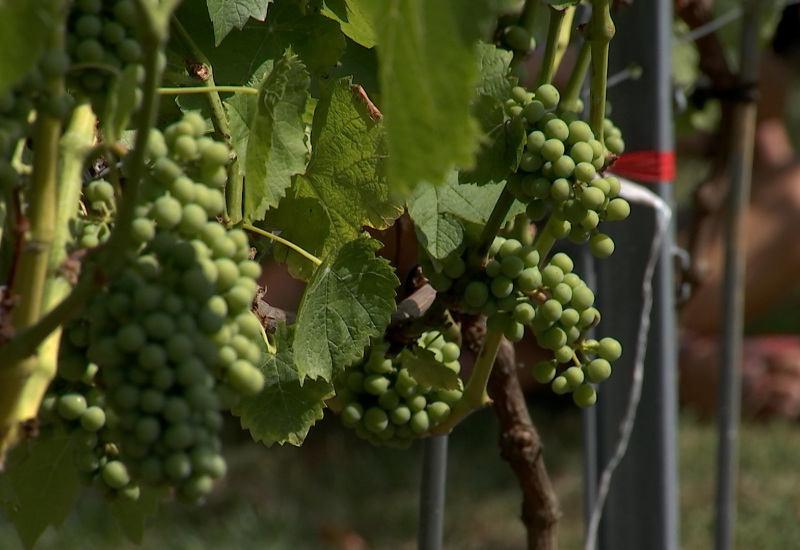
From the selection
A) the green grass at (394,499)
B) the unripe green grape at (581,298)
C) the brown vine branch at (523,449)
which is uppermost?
the unripe green grape at (581,298)

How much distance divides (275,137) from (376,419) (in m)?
0.20

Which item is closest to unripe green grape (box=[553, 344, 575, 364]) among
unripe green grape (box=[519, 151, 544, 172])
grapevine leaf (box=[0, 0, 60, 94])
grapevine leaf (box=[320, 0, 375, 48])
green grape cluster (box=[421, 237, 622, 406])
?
green grape cluster (box=[421, 237, 622, 406])

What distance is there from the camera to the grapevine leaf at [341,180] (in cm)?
53

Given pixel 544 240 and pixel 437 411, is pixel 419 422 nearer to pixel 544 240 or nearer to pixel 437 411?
pixel 437 411

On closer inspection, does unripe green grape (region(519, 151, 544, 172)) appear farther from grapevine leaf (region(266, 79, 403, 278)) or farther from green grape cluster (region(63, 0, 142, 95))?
green grape cluster (region(63, 0, 142, 95))

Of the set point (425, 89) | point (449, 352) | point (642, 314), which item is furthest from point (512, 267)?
point (642, 314)

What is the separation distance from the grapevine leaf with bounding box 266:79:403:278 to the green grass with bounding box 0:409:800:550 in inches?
66.8

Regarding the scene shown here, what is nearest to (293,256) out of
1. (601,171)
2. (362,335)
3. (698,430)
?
(362,335)

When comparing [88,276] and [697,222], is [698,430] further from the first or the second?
[88,276]

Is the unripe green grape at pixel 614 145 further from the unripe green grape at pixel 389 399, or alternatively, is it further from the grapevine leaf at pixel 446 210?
the unripe green grape at pixel 389 399

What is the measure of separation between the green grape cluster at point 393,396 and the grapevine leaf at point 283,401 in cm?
6

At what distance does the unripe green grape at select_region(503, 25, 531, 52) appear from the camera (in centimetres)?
59

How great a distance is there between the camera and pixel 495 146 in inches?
20.9

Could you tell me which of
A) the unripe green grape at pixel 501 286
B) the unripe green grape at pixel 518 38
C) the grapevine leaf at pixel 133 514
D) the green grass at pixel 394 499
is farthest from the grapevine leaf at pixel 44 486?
the green grass at pixel 394 499
